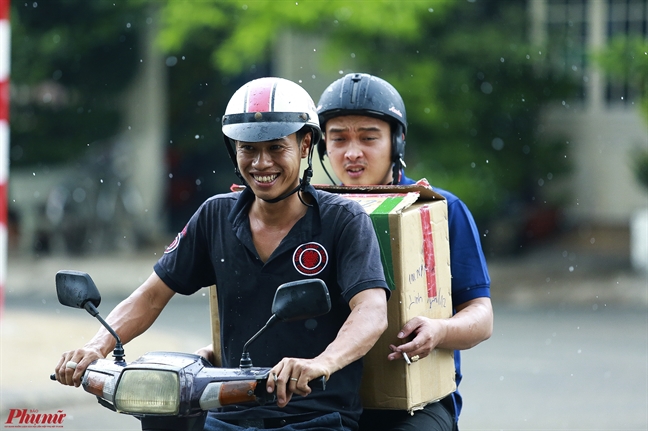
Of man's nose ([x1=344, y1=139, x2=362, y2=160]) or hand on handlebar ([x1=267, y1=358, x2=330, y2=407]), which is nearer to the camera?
hand on handlebar ([x1=267, y1=358, x2=330, y2=407])

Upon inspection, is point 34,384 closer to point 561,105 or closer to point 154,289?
point 154,289

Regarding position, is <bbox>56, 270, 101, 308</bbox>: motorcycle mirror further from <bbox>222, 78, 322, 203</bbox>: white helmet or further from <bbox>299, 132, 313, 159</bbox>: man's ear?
<bbox>299, 132, 313, 159</bbox>: man's ear

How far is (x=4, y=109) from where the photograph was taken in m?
8.99

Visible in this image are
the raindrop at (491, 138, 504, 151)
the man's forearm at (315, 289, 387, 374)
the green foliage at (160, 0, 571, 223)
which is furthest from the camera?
the raindrop at (491, 138, 504, 151)

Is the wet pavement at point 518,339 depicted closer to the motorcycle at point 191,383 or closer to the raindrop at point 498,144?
the raindrop at point 498,144

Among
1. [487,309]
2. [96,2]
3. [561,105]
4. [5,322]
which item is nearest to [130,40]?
[96,2]

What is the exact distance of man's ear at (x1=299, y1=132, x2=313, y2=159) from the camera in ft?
11.1

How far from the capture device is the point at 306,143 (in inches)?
134

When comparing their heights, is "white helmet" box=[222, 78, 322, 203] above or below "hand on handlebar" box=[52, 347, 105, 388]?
above

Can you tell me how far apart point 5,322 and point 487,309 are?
7687mm

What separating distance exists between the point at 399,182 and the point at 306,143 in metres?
1.21

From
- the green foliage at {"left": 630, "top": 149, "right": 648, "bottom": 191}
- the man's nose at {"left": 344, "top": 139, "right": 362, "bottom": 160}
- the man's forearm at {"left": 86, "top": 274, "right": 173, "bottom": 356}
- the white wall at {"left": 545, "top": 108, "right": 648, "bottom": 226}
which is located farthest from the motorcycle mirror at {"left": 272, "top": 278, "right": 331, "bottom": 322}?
the white wall at {"left": 545, "top": 108, "right": 648, "bottom": 226}

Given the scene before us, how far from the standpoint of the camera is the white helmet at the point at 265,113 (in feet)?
10.5

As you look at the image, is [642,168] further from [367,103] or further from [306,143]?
[306,143]
